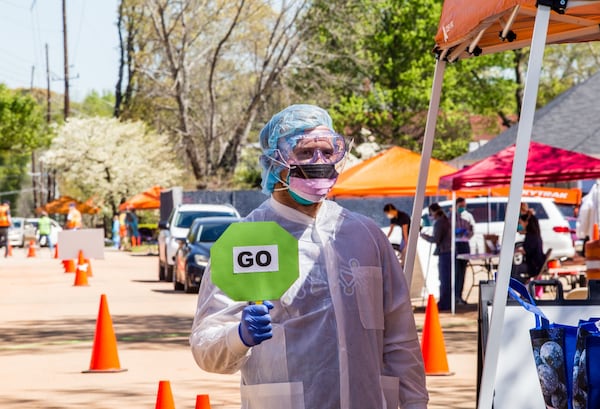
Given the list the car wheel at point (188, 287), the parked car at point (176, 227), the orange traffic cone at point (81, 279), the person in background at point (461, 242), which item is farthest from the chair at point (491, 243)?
the orange traffic cone at point (81, 279)

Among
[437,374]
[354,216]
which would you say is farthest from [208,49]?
[354,216]

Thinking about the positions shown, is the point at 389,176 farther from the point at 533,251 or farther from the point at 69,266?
the point at 69,266

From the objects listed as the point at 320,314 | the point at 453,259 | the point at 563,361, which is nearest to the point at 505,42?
the point at 563,361

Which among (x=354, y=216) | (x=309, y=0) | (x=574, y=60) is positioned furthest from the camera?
(x=574, y=60)

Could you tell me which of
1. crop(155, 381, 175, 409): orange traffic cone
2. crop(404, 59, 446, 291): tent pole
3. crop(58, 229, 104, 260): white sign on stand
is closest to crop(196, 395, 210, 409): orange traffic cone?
crop(155, 381, 175, 409): orange traffic cone

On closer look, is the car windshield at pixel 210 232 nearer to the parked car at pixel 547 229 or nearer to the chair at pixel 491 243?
the chair at pixel 491 243

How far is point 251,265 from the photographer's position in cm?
426

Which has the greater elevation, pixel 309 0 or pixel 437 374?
pixel 309 0

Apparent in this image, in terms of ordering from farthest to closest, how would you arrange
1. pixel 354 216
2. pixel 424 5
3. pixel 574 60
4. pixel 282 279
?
pixel 574 60, pixel 424 5, pixel 354 216, pixel 282 279

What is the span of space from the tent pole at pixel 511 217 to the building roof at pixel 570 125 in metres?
27.6

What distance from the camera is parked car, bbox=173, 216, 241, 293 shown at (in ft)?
80.2

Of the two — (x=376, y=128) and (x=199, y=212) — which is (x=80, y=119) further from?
(x=199, y=212)

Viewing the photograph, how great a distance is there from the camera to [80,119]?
2965 inches

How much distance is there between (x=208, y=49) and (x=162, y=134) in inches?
670
